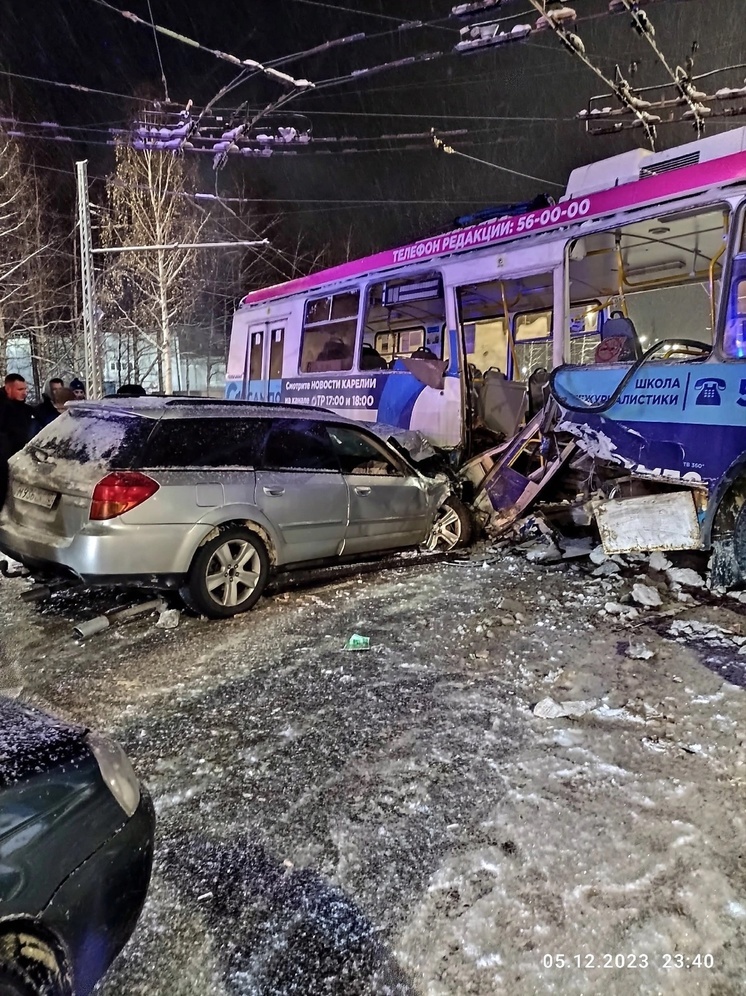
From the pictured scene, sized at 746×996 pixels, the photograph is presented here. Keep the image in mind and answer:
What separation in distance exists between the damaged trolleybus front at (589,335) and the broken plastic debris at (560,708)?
89.6 inches

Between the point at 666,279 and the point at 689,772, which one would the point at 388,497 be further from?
the point at 666,279

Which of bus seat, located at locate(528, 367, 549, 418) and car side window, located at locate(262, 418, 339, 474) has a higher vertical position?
bus seat, located at locate(528, 367, 549, 418)

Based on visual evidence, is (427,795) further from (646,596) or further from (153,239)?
(153,239)

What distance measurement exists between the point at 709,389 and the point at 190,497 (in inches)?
165

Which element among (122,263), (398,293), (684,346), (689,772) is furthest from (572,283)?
(122,263)

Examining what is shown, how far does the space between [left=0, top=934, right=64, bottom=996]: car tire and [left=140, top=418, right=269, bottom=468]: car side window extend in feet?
11.1

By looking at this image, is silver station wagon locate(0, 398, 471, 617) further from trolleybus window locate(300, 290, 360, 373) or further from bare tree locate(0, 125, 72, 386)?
bare tree locate(0, 125, 72, 386)

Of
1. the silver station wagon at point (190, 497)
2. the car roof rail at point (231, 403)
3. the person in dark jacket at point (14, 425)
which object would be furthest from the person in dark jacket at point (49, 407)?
the car roof rail at point (231, 403)

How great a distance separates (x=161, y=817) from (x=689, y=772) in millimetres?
2394

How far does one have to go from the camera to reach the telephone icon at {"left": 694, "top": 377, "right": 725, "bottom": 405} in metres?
5.14

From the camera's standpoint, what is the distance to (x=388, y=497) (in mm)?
6297

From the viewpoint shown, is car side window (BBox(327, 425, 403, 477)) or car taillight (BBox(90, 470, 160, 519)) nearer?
car taillight (BBox(90, 470, 160, 519))

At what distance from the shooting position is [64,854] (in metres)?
1.70

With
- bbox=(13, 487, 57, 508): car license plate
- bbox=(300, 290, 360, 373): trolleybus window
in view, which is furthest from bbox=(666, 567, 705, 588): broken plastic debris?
bbox=(300, 290, 360, 373): trolleybus window
